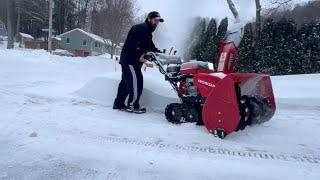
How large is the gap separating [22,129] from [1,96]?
3.27 m

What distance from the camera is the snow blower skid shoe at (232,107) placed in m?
5.93

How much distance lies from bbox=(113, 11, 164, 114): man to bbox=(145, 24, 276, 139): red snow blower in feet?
0.82

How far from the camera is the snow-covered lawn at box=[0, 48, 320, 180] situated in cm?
452

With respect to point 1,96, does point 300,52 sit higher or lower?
higher

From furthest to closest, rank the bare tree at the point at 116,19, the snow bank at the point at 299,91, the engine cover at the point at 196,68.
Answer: the bare tree at the point at 116,19 < the snow bank at the point at 299,91 < the engine cover at the point at 196,68

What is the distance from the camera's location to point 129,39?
26.1 feet

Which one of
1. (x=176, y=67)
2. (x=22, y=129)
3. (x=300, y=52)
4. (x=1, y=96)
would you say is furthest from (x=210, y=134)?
(x=300, y=52)

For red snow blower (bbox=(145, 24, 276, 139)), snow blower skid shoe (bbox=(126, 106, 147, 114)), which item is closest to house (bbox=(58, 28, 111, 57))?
snow blower skid shoe (bbox=(126, 106, 147, 114))

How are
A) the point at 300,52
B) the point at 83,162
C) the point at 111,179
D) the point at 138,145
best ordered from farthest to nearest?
the point at 300,52, the point at 138,145, the point at 83,162, the point at 111,179

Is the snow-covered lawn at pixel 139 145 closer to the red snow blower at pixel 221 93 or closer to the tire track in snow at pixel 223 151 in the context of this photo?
the tire track in snow at pixel 223 151

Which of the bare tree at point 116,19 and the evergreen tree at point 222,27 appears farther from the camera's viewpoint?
the bare tree at point 116,19

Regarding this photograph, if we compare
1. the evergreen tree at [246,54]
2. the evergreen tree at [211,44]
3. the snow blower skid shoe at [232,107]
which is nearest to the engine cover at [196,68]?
the snow blower skid shoe at [232,107]

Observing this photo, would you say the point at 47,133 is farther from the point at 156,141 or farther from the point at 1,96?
the point at 1,96

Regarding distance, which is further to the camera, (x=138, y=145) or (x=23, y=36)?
(x=23, y=36)
